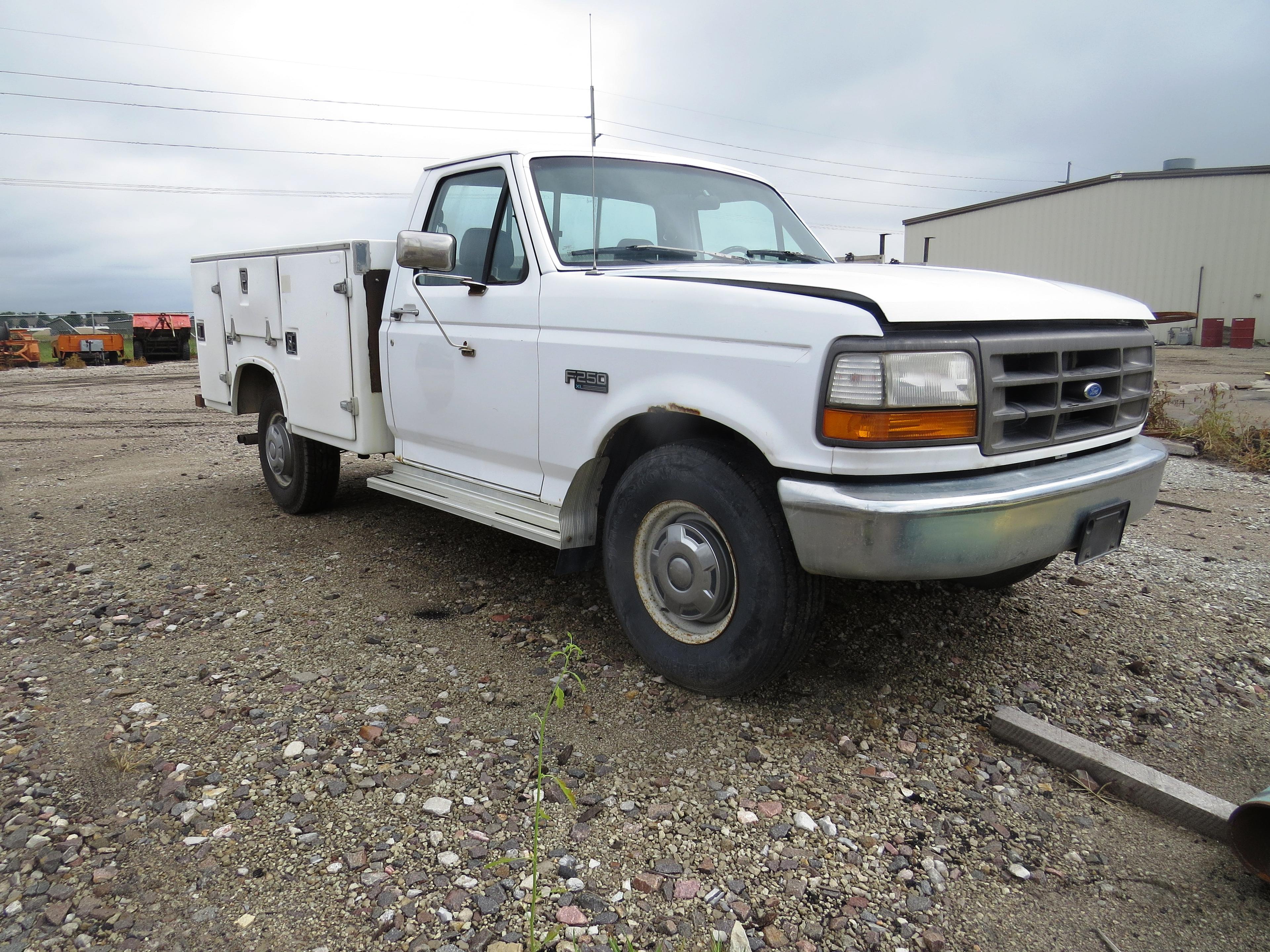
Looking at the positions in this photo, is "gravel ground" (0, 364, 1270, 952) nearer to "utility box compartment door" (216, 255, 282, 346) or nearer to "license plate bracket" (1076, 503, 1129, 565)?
"license plate bracket" (1076, 503, 1129, 565)

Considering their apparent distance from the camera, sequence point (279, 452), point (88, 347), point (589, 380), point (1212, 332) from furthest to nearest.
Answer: point (1212, 332) → point (88, 347) → point (279, 452) → point (589, 380)

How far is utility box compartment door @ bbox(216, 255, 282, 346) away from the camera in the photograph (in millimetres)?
5234

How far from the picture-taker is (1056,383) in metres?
2.81

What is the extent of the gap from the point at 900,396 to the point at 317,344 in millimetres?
3533

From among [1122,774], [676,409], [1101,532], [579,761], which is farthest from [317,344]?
[1122,774]

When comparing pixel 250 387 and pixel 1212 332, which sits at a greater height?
pixel 250 387

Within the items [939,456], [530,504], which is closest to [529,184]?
[530,504]

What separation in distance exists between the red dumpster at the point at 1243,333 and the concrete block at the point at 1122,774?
87.4ft

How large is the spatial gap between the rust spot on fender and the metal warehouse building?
2486cm

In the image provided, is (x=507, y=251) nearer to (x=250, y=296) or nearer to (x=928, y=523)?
(x=928, y=523)

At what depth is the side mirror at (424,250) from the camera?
3416mm

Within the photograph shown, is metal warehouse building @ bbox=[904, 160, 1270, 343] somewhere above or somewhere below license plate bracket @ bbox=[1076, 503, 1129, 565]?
above

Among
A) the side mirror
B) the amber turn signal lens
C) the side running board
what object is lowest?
the side running board

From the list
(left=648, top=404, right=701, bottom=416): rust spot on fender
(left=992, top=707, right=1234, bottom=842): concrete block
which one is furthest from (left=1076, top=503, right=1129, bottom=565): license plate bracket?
(left=648, top=404, right=701, bottom=416): rust spot on fender
